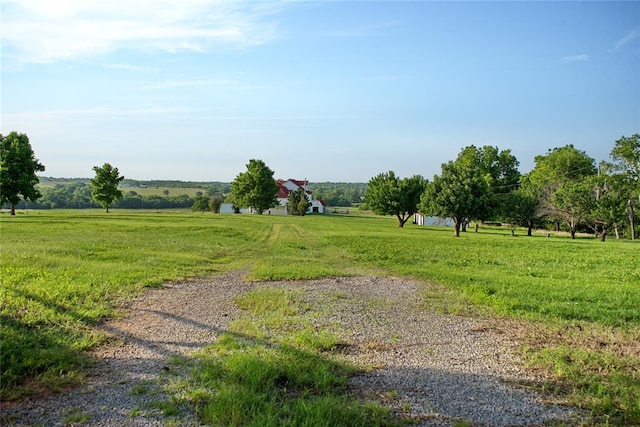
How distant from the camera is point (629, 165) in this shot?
56.3m

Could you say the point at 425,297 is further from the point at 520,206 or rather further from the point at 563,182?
the point at 563,182

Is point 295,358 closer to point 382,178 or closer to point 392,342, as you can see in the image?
point 392,342

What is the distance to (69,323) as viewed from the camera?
7.80 metres

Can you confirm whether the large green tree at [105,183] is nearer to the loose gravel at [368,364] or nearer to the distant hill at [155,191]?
the distant hill at [155,191]

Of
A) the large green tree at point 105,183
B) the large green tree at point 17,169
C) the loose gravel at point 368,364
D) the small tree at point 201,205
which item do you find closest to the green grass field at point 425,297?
the loose gravel at point 368,364

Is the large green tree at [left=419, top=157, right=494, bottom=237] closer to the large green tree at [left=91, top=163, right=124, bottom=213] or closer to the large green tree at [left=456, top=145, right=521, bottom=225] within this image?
the large green tree at [left=456, top=145, right=521, bottom=225]

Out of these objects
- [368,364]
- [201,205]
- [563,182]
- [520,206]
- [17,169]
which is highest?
[563,182]

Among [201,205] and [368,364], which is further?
[201,205]

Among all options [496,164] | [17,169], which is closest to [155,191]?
[17,169]

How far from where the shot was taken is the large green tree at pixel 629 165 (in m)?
54.6

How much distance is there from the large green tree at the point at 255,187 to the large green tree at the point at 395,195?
22.1 metres

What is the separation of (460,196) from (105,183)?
176 ft

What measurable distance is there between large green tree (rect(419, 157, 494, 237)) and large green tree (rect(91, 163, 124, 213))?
4989 cm

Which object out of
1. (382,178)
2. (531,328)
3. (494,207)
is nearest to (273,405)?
(531,328)
